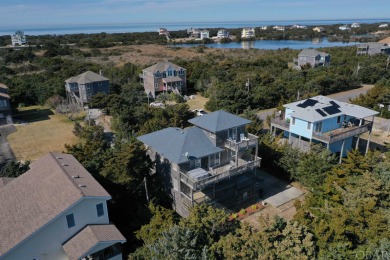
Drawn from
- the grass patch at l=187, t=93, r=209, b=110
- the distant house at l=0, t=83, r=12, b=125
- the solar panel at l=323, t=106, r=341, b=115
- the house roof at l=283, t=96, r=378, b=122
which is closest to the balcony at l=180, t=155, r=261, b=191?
the house roof at l=283, t=96, r=378, b=122

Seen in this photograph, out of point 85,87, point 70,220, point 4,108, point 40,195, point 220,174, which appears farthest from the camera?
point 85,87

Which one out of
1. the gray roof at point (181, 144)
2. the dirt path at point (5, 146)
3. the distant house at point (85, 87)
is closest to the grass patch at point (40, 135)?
the dirt path at point (5, 146)

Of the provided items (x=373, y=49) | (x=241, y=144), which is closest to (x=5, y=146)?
(x=241, y=144)

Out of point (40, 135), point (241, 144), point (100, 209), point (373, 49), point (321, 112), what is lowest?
point (40, 135)

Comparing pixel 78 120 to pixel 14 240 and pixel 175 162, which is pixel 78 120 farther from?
pixel 14 240

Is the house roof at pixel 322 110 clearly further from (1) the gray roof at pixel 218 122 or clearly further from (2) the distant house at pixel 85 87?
(2) the distant house at pixel 85 87

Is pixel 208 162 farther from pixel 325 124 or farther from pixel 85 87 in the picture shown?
pixel 85 87
